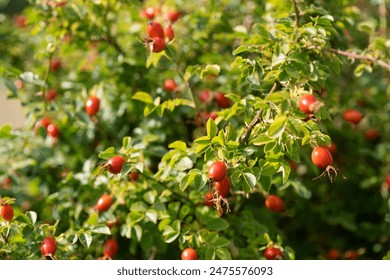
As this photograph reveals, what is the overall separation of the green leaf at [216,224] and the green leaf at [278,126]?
1.46 ft

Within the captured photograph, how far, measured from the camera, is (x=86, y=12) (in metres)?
1.99

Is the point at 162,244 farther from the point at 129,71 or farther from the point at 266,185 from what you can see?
the point at 129,71

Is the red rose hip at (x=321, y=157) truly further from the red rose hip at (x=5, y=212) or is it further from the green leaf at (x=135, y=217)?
the red rose hip at (x=5, y=212)

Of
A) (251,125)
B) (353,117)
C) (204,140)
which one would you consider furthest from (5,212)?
(353,117)

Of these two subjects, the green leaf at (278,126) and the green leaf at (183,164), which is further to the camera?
the green leaf at (183,164)

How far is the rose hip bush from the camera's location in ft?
4.44

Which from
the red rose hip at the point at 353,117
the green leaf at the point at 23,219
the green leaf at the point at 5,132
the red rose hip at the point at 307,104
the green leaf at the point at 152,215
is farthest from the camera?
the red rose hip at the point at 353,117

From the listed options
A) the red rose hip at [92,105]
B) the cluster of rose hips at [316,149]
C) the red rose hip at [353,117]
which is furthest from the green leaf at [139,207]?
the red rose hip at [353,117]

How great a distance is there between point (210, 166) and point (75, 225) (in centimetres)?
62

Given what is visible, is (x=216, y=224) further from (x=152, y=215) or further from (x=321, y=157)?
(x=321, y=157)

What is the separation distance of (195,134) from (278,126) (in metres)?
0.90

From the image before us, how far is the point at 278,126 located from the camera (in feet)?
3.87

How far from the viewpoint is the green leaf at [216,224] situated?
1546 millimetres
